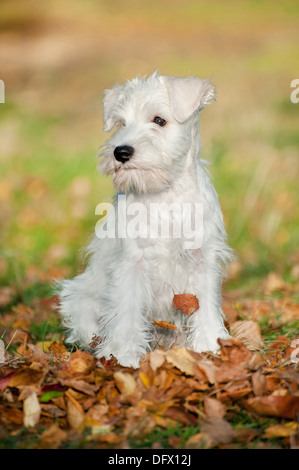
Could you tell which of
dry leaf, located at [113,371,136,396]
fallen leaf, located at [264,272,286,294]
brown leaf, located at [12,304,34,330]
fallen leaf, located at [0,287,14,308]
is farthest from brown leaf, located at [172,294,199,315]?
fallen leaf, located at [0,287,14,308]

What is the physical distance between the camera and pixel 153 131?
3916mm

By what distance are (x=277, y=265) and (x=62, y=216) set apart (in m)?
3.19

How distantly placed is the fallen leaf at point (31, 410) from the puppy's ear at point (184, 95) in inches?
78.1

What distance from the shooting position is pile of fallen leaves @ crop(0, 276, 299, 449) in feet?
9.61

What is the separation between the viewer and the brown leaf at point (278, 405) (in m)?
3.03

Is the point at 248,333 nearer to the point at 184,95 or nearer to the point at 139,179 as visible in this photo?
the point at 139,179

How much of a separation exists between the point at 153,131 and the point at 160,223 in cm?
61

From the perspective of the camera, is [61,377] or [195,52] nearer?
[61,377]

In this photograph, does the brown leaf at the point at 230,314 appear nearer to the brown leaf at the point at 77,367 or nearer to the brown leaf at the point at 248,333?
the brown leaf at the point at 248,333

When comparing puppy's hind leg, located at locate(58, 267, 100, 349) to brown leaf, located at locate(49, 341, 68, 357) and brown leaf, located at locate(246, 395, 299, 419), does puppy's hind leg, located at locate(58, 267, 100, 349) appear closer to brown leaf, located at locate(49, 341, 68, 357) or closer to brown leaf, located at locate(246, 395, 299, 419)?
brown leaf, located at locate(49, 341, 68, 357)

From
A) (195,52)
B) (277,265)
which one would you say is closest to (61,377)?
(277,265)

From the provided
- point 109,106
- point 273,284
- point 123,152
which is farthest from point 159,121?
point 273,284

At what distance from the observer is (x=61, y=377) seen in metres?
3.37
